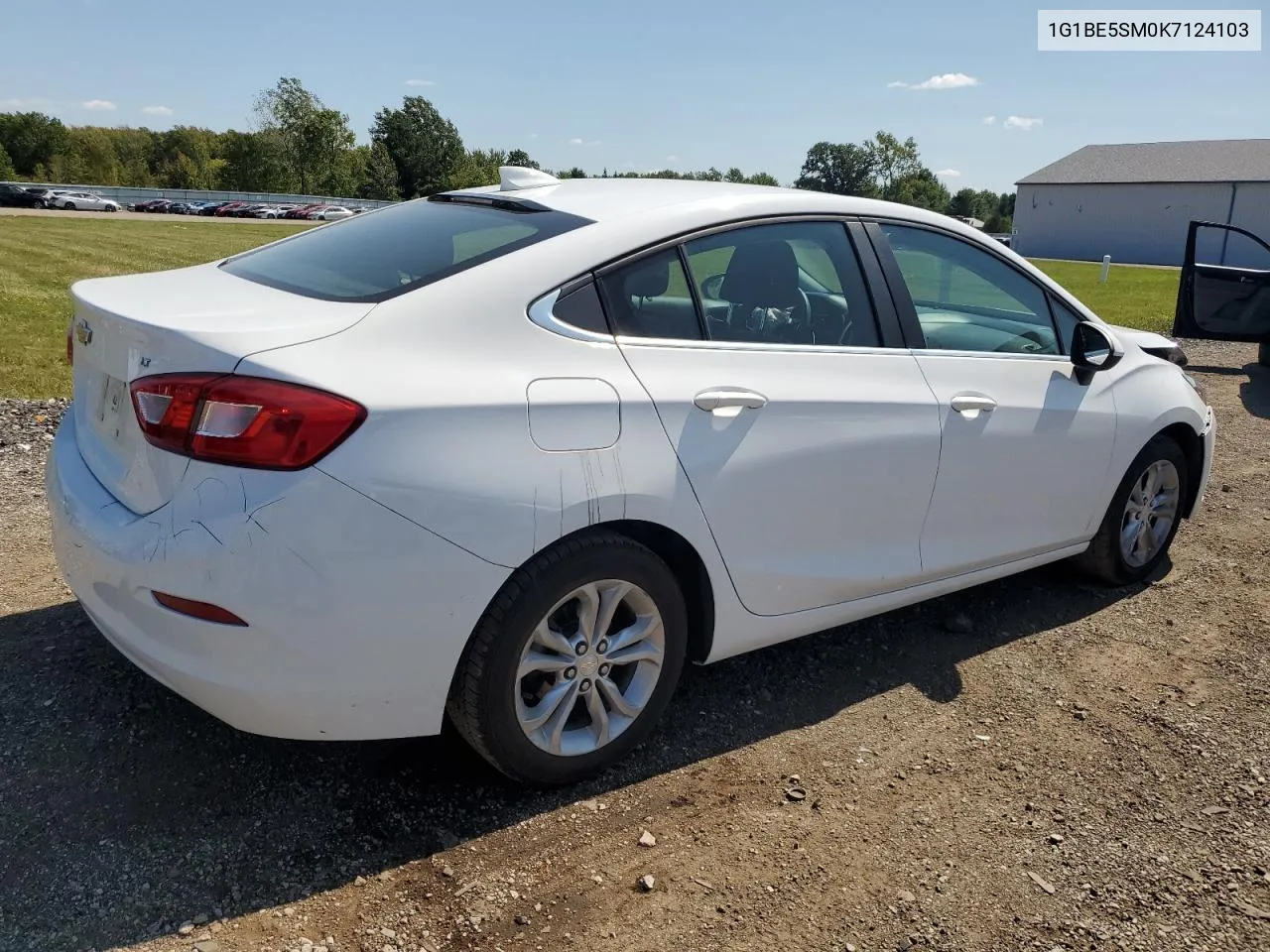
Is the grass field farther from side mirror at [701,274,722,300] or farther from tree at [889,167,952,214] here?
tree at [889,167,952,214]

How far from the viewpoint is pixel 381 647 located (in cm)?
243

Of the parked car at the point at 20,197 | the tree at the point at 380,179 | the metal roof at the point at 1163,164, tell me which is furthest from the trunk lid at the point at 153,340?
the tree at the point at 380,179

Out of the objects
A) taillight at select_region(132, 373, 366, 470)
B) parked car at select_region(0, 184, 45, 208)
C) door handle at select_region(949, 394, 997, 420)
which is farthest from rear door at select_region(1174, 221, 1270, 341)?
parked car at select_region(0, 184, 45, 208)

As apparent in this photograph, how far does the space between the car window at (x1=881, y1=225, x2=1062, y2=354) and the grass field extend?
892mm

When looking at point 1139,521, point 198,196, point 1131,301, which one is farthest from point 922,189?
point 1139,521

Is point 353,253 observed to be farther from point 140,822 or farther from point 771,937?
point 771,937

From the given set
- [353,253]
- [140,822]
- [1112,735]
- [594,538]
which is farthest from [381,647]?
[1112,735]

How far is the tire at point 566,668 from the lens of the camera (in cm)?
259

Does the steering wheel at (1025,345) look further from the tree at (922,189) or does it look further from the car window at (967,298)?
the tree at (922,189)

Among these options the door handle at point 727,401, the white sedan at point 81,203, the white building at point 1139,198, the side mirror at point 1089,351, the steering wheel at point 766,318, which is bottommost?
the door handle at point 727,401

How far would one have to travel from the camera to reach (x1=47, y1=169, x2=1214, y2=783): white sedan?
235 cm

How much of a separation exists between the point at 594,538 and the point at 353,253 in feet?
4.09

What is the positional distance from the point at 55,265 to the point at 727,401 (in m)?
20.7

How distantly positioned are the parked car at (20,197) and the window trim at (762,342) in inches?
2564
